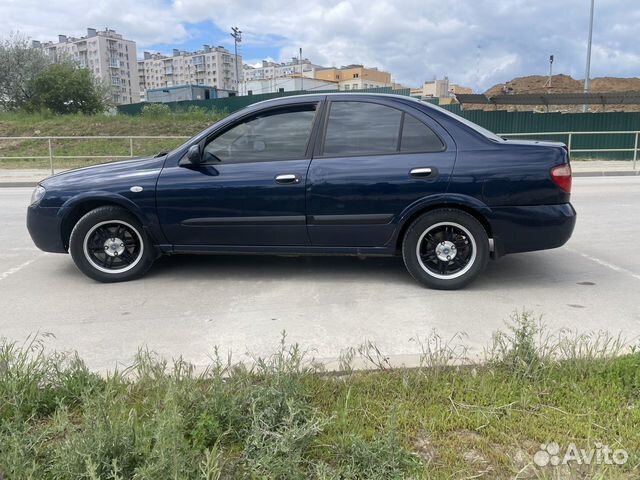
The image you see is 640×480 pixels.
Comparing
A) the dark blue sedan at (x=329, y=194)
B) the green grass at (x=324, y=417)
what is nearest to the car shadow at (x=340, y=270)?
the dark blue sedan at (x=329, y=194)

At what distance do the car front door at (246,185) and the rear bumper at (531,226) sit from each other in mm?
1717

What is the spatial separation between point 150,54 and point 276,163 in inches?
6117

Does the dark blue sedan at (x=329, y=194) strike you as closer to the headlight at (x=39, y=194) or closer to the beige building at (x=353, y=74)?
the headlight at (x=39, y=194)

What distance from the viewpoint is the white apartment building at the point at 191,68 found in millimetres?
130625

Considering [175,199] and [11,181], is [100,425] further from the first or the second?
[11,181]

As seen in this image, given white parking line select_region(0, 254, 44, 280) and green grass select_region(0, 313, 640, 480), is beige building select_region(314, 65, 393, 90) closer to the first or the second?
white parking line select_region(0, 254, 44, 280)

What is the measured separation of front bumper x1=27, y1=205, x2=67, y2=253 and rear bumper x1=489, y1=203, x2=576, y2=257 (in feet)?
13.1

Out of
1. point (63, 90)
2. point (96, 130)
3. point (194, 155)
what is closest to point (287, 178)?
point (194, 155)

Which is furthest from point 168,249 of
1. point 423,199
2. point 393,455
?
point 393,455

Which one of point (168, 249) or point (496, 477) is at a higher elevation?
point (168, 249)

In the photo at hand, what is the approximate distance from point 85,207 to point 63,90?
40260mm

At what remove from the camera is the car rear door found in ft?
14.8

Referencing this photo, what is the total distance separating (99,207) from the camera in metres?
4.95

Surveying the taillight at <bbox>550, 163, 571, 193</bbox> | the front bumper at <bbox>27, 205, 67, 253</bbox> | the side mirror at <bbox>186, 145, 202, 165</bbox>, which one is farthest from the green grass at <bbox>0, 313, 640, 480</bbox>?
the front bumper at <bbox>27, 205, 67, 253</bbox>
